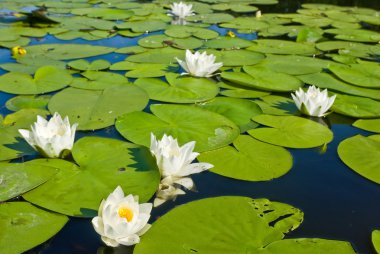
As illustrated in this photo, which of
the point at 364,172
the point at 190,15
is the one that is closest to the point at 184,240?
the point at 364,172

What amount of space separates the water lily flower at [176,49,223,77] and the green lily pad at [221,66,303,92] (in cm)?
12

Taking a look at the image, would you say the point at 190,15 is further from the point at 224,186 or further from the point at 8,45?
the point at 224,186

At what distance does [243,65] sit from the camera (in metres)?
3.62

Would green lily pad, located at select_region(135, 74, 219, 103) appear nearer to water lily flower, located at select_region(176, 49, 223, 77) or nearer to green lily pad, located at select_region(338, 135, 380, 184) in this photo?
water lily flower, located at select_region(176, 49, 223, 77)

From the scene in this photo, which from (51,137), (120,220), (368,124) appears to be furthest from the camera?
(368,124)

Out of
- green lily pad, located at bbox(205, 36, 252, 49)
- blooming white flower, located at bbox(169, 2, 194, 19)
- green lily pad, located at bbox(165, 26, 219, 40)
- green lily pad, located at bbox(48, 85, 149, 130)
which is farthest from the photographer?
blooming white flower, located at bbox(169, 2, 194, 19)

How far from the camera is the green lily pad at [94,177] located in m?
1.66

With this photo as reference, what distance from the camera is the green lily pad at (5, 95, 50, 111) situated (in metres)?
2.69

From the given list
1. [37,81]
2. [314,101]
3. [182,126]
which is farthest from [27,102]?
[314,101]

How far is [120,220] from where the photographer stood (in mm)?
1399

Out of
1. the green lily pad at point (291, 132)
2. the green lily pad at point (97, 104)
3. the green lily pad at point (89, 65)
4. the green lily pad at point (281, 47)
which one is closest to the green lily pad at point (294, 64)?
the green lily pad at point (281, 47)

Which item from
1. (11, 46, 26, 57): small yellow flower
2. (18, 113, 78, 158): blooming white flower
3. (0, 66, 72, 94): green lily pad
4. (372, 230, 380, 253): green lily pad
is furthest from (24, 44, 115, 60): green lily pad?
(372, 230, 380, 253): green lily pad

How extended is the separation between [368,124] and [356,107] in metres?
0.22

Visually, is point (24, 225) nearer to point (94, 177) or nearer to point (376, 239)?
point (94, 177)
